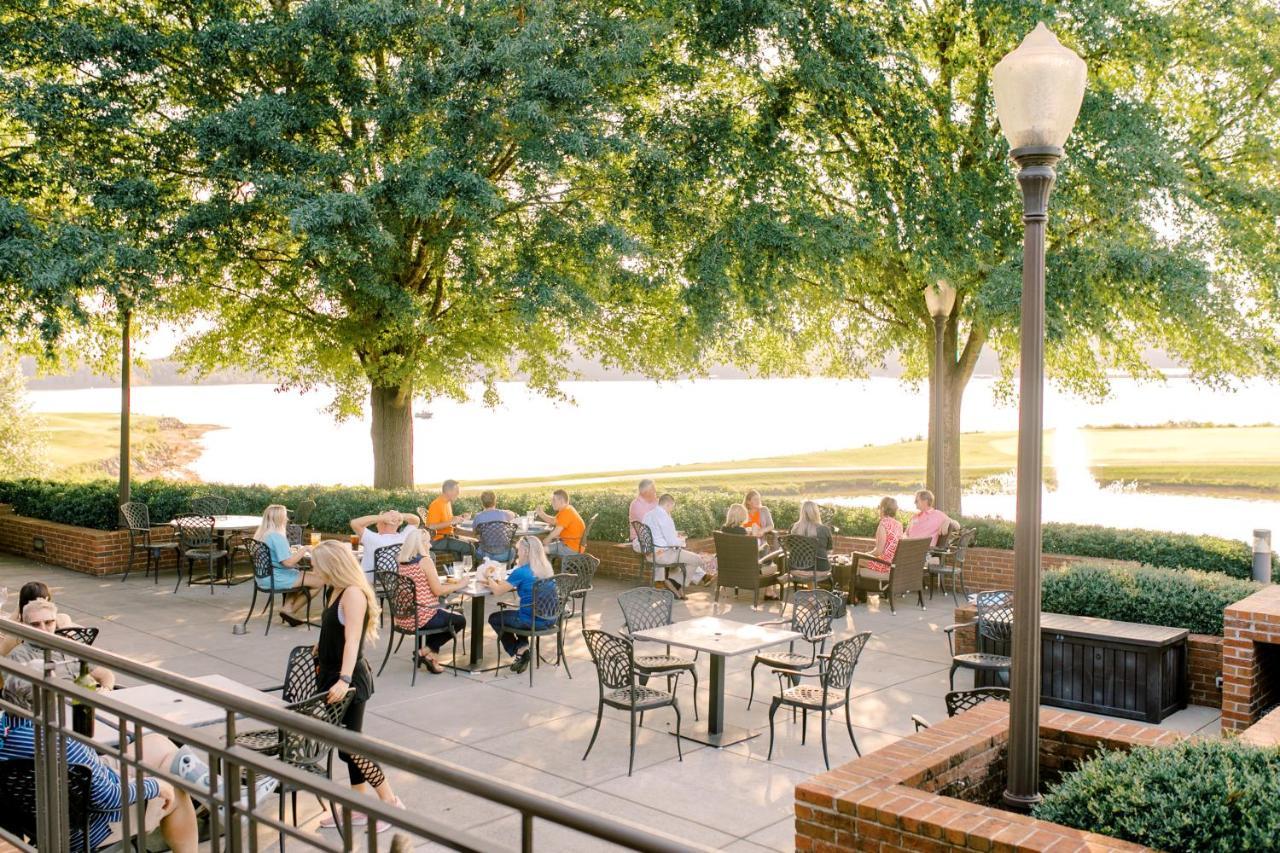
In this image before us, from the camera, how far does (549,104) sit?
52.7 ft

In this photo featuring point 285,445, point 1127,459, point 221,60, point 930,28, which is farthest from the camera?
point 285,445

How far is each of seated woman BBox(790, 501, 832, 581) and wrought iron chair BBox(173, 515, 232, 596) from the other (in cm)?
791

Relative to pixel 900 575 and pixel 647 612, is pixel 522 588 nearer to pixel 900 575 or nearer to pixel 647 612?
pixel 647 612

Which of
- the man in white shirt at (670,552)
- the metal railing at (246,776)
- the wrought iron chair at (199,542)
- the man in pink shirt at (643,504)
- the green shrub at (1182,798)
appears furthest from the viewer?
the man in pink shirt at (643,504)

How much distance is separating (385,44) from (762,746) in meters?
12.5

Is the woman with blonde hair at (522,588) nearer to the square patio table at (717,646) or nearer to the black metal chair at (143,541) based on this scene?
the square patio table at (717,646)

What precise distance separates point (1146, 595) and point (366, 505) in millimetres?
12695

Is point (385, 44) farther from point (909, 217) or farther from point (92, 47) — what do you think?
point (909, 217)

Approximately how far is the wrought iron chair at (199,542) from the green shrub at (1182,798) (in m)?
12.5

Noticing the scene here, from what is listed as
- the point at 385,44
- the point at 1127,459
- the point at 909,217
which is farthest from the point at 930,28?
the point at 1127,459

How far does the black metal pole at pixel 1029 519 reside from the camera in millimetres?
5625

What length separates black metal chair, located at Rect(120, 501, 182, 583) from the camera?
1684 centimetres

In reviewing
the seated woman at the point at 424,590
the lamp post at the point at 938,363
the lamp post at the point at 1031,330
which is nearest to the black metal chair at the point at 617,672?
the seated woman at the point at 424,590

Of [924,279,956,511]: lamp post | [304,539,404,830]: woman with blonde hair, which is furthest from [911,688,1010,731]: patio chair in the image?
[924,279,956,511]: lamp post
